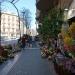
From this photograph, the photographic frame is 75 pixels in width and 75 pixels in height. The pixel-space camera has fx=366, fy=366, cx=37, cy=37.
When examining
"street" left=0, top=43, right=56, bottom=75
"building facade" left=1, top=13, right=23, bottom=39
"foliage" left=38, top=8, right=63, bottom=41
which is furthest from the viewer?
"building facade" left=1, top=13, right=23, bottom=39

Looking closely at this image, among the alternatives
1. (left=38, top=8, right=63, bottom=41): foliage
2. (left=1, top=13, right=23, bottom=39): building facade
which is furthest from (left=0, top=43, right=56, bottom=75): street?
(left=1, top=13, right=23, bottom=39): building facade

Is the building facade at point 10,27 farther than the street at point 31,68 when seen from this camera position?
Yes

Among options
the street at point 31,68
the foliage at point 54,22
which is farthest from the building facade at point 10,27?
the street at point 31,68

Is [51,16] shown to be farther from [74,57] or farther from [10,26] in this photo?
[10,26]

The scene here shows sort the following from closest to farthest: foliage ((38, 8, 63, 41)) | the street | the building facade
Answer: the street, foliage ((38, 8, 63, 41)), the building facade

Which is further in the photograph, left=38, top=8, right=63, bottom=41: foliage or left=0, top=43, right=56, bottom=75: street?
left=38, top=8, right=63, bottom=41: foliage

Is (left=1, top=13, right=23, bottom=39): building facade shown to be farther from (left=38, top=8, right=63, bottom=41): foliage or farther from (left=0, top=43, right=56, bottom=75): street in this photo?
(left=0, top=43, right=56, bottom=75): street

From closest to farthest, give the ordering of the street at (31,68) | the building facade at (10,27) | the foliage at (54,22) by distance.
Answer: the street at (31,68) < the foliage at (54,22) < the building facade at (10,27)

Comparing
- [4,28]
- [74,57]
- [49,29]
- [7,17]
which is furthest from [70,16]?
[7,17]

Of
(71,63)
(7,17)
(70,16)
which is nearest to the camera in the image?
(71,63)

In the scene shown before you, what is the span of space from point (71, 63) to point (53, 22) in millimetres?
14306

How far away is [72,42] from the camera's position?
1354 centimetres

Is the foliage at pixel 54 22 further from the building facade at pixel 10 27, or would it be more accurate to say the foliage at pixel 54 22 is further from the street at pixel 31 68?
the building facade at pixel 10 27

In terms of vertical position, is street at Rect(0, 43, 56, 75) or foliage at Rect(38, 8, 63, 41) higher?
foliage at Rect(38, 8, 63, 41)
